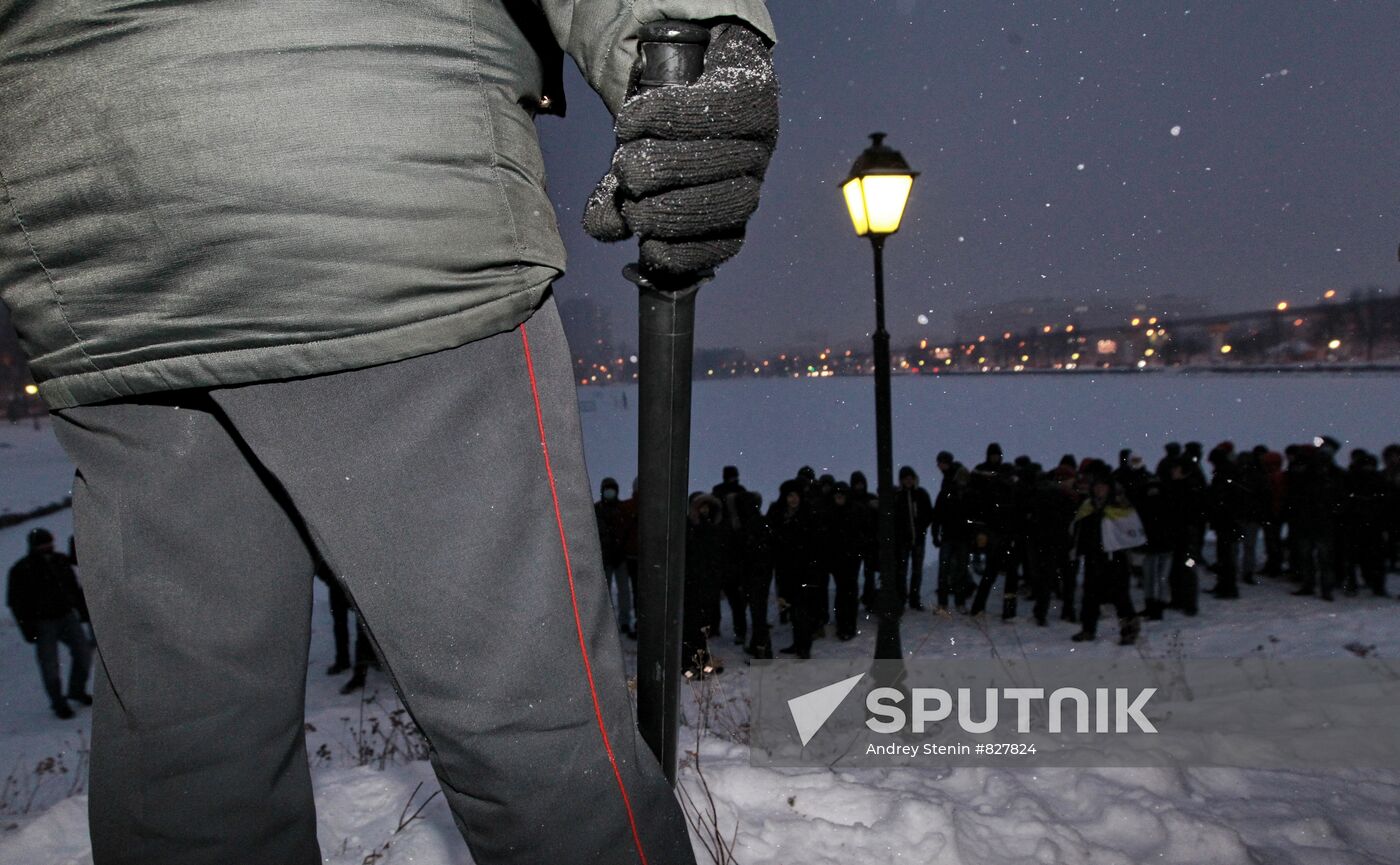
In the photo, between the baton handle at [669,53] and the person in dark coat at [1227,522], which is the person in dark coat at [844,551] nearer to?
the person in dark coat at [1227,522]

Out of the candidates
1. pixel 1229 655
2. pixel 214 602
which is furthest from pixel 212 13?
pixel 1229 655

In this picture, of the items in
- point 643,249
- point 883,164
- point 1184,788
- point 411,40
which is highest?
point 883,164

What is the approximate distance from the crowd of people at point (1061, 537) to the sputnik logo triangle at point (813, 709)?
312 cm

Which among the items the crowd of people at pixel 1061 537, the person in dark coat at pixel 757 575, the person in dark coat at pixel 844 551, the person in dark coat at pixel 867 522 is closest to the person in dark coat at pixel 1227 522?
the crowd of people at pixel 1061 537

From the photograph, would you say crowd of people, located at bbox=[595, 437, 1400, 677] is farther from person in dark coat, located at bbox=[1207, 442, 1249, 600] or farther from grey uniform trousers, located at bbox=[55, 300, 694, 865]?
grey uniform trousers, located at bbox=[55, 300, 694, 865]

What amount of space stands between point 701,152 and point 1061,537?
29.6ft

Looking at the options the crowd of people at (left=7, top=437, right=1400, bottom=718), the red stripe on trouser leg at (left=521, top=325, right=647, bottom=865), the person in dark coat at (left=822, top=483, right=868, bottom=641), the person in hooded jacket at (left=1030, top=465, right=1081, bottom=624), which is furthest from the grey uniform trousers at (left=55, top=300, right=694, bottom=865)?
the person in hooded jacket at (left=1030, top=465, right=1081, bottom=624)

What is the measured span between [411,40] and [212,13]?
18 cm

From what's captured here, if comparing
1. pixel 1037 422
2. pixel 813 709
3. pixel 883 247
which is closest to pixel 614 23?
pixel 813 709

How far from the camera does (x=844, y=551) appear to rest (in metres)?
8.52

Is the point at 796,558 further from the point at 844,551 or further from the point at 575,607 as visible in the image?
the point at 575,607

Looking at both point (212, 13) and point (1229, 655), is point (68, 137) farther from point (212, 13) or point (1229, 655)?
point (1229, 655)

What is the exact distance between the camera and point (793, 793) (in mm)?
2352

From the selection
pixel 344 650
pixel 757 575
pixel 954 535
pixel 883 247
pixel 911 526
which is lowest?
pixel 344 650
